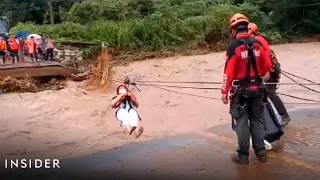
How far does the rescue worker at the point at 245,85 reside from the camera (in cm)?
542

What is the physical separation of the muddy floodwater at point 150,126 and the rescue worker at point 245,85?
1.09 feet

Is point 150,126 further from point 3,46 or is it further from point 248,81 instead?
point 3,46

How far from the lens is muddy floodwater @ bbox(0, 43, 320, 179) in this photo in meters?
6.25

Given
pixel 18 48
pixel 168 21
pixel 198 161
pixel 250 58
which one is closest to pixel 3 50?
pixel 18 48

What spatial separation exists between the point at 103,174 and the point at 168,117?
4.03 m

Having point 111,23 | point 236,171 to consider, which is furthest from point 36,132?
point 111,23

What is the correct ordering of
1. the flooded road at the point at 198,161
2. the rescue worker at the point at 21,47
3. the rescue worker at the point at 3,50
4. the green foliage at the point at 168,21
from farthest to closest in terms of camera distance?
1. the green foliage at the point at 168,21
2. the rescue worker at the point at 21,47
3. the rescue worker at the point at 3,50
4. the flooded road at the point at 198,161

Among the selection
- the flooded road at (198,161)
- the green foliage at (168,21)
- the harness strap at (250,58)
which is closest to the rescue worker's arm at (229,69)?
the harness strap at (250,58)

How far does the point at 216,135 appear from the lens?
24.5 feet

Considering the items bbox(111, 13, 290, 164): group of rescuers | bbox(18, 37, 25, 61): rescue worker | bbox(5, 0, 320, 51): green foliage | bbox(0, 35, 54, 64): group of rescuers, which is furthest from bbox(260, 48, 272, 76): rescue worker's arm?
bbox(5, 0, 320, 51): green foliage

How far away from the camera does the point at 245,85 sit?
5.50 meters

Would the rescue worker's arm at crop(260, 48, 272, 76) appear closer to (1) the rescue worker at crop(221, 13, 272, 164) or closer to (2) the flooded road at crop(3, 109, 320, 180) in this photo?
(1) the rescue worker at crop(221, 13, 272, 164)

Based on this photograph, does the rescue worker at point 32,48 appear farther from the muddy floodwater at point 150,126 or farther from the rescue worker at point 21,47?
the muddy floodwater at point 150,126

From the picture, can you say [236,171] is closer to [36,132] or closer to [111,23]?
[36,132]
